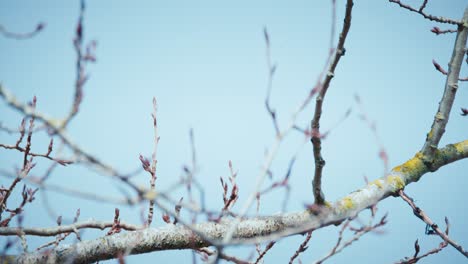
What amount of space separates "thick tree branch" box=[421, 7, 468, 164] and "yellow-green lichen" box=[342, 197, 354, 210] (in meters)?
1.05

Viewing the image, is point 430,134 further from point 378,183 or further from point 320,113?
point 320,113

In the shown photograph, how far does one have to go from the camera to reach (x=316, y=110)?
165 cm

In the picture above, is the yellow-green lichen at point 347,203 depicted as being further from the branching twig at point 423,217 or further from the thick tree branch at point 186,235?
the branching twig at point 423,217

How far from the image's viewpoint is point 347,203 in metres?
2.21

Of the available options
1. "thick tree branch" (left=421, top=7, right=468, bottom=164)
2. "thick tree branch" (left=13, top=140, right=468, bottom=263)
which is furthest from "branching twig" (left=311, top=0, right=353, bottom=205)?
"thick tree branch" (left=421, top=7, right=468, bottom=164)

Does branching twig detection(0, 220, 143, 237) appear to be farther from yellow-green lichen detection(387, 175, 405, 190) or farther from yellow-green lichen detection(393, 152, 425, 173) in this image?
yellow-green lichen detection(393, 152, 425, 173)

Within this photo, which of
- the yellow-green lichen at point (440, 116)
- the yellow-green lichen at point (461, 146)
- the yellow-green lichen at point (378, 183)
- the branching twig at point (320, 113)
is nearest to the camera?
the branching twig at point (320, 113)

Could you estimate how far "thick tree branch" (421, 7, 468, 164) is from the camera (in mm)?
2527

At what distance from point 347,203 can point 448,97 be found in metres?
1.37

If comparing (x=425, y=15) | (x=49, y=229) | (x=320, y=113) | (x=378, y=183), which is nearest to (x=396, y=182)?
(x=378, y=183)

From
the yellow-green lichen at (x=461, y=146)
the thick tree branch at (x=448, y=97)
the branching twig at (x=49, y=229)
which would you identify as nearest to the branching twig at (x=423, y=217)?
the thick tree branch at (x=448, y=97)

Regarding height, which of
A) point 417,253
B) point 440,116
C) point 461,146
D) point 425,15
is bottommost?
point 417,253

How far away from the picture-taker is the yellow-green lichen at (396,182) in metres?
2.49

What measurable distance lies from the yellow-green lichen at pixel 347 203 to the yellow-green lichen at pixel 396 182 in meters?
0.48
